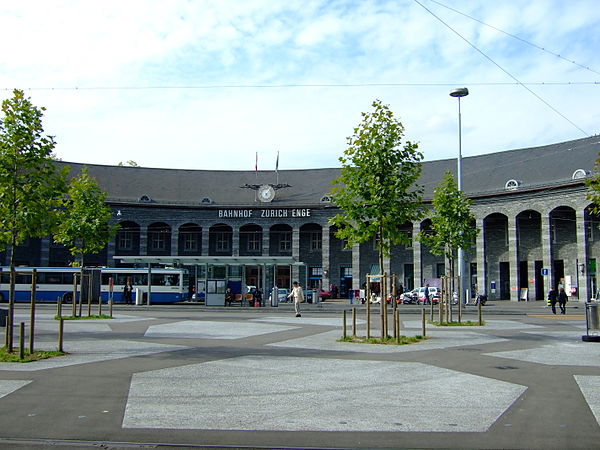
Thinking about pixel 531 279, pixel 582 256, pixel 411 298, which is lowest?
pixel 411 298

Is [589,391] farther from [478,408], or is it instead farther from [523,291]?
[523,291]

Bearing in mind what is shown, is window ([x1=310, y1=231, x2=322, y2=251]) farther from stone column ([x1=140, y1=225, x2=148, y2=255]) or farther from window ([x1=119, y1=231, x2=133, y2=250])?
window ([x1=119, y1=231, x2=133, y2=250])

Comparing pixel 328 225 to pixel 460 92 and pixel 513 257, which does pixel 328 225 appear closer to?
Answer: pixel 513 257

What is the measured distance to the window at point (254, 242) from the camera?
2549 inches

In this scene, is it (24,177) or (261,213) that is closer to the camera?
(24,177)

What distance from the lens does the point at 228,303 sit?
4272cm

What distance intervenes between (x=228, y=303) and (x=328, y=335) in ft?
79.8

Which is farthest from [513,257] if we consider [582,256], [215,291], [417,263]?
[215,291]

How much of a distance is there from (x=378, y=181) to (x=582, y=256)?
35.8m

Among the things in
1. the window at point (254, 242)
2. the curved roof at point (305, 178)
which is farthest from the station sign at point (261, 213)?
the window at point (254, 242)

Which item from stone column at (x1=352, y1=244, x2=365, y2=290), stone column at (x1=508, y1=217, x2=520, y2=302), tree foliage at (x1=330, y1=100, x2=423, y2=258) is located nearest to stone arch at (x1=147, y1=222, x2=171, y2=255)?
stone column at (x1=352, y1=244, x2=365, y2=290)

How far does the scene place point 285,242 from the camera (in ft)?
212

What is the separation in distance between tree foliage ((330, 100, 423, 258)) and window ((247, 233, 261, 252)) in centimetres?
4689

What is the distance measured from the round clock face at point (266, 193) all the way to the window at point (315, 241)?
6.04 m
